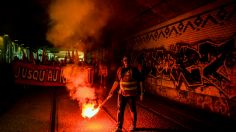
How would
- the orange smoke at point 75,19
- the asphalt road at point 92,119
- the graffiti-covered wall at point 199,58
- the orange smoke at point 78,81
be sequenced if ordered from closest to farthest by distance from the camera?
the asphalt road at point 92,119 → the graffiti-covered wall at point 199,58 → the orange smoke at point 78,81 → the orange smoke at point 75,19

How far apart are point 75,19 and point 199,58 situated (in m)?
10.3

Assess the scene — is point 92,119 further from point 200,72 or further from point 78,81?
point 200,72

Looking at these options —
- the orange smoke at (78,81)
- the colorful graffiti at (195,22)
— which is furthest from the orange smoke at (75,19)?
the orange smoke at (78,81)

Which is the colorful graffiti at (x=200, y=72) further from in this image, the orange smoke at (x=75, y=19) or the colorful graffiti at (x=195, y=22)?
the orange smoke at (x=75, y=19)

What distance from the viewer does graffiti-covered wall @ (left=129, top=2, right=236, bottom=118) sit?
8.37m

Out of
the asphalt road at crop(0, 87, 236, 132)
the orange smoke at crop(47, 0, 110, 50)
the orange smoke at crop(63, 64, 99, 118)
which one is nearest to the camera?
the asphalt road at crop(0, 87, 236, 132)

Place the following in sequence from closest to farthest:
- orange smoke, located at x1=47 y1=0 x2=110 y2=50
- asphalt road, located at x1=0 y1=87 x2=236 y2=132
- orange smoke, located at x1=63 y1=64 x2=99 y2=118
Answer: asphalt road, located at x1=0 y1=87 x2=236 y2=132 < orange smoke, located at x1=63 y1=64 x2=99 y2=118 < orange smoke, located at x1=47 y1=0 x2=110 y2=50

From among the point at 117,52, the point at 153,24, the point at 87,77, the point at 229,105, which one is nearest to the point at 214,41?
the point at 229,105

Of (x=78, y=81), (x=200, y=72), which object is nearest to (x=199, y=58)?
(x=200, y=72)

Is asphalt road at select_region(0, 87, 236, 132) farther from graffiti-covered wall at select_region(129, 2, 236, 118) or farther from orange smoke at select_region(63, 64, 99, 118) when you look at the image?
orange smoke at select_region(63, 64, 99, 118)

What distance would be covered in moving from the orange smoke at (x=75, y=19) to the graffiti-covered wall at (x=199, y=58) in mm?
4538

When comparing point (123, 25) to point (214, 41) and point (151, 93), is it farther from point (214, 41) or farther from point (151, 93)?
point (214, 41)

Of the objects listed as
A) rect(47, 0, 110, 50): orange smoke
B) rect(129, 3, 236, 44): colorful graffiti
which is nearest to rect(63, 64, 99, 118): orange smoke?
rect(47, 0, 110, 50): orange smoke

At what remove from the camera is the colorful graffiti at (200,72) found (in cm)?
844
